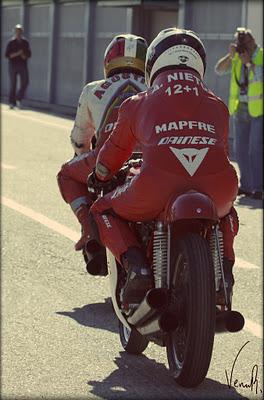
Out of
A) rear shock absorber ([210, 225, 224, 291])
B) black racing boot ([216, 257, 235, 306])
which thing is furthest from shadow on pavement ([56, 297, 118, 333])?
rear shock absorber ([210, 225, 224, 291])

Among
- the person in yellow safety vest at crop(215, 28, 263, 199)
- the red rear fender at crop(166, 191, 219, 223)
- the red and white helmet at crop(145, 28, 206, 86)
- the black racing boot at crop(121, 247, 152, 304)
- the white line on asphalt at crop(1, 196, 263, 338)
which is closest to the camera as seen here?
the red rear fender at crop(166, 191, 219, 223)

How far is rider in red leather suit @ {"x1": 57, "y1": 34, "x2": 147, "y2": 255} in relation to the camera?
7.64 meters

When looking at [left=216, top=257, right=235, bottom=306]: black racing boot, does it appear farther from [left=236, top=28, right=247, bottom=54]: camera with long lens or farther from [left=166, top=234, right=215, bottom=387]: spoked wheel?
[left=236, top=28, right=247, bottom=54]: camera with long lens

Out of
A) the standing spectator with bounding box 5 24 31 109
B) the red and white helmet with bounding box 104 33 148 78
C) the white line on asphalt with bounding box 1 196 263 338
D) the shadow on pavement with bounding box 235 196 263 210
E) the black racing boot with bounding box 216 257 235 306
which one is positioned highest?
the red and white helmet with bounding box 104 33 148 78

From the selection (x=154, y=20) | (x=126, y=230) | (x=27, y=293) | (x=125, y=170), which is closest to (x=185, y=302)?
(x=126, y=230)

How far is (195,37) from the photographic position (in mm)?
6215

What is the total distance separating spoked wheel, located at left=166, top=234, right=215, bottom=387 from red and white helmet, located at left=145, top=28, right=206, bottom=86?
37.2 inches

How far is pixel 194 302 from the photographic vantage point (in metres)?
5.48

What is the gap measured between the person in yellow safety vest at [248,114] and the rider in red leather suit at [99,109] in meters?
6.09

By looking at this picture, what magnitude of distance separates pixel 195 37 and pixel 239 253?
4230 millimetres

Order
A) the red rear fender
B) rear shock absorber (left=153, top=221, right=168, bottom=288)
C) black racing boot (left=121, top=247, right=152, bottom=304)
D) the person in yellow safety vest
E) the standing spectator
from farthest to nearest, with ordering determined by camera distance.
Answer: the standing spectator, the person in yellow safety vest, black racing boot (left=121, top=247, right=152, bottom=304), rear shock absorber (left=153, top=221, right=168, bottom=288), the red rear fender

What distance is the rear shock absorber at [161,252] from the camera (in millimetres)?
5809

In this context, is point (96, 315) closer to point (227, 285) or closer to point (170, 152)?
point (227, 285)

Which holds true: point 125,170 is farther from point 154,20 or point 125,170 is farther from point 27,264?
point 154,20
